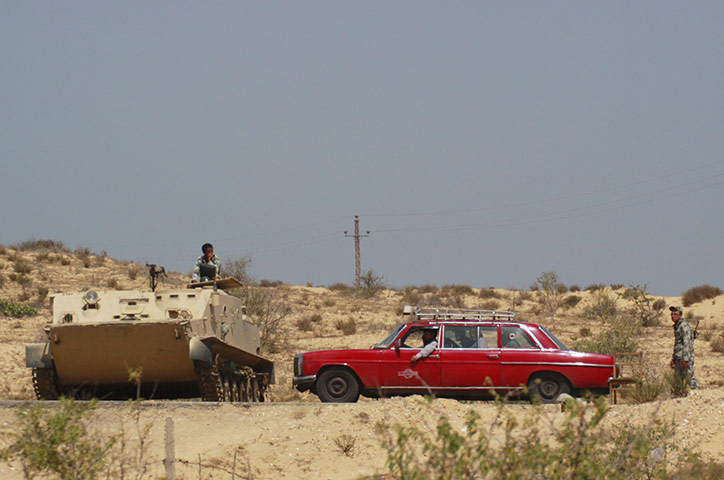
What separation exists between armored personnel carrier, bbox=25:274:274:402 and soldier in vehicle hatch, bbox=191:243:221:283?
1.14m

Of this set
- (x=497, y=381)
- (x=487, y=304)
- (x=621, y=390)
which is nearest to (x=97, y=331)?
(x=497, y=381)

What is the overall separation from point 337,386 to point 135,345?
10.2ft

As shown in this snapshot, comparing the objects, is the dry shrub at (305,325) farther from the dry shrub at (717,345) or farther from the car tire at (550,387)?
the car tire at (550,387)

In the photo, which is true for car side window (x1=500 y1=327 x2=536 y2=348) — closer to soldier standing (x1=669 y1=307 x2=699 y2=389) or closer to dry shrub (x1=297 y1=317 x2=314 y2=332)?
soldier standing (x1=669 y1=307 x2=699 y2=389)

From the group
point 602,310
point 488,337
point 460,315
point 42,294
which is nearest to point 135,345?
point 460,315

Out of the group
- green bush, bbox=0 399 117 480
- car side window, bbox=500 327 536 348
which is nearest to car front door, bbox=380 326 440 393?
car side window, bbox=500 327 536 348

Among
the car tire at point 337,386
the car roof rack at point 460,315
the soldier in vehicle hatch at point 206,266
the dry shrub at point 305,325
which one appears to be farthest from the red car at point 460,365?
the dry shrub at point 305,325

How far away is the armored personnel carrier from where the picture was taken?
49.2 feet

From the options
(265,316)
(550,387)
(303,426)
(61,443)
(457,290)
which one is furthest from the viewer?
(457,290)

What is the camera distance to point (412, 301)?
1655 inches

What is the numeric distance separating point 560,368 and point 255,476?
5294mm

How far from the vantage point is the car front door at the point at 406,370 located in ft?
48.6

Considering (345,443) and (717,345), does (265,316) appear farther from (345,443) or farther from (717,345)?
(345,443)

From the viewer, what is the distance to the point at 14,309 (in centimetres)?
2927
